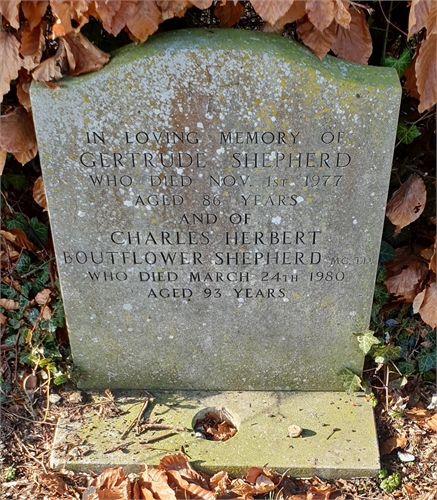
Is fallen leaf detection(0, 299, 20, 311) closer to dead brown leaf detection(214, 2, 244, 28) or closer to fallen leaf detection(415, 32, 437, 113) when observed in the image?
dead brown leaf detection(214, 2, 244, 28)

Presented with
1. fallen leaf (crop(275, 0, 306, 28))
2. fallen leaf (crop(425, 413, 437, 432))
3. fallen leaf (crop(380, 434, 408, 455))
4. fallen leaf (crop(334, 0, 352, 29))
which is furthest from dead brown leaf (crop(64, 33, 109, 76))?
fallen leaf (crop(425, 413, 437, 432))

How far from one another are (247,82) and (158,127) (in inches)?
15.2

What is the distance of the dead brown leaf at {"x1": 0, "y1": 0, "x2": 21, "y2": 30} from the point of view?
1998mm

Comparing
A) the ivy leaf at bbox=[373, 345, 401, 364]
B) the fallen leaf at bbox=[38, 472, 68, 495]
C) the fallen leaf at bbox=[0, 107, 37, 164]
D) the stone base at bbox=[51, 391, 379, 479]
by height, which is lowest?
the fallen leaf at bbox=[38, 472, 68, 495]

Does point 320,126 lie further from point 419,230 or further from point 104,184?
point 419,230

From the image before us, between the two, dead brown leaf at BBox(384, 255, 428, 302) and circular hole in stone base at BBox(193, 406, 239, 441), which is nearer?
circular hole in stone base at BBox(193, 406, 239, 441)

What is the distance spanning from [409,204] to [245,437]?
133 cm

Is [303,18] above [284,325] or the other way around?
above

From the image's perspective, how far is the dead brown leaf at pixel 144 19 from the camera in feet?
6.39

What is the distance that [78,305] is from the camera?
2555mm

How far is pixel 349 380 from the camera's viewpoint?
2.70 metres

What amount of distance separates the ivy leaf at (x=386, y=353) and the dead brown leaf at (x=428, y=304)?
0.68ft

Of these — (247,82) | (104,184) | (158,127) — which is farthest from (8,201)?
(247,82)

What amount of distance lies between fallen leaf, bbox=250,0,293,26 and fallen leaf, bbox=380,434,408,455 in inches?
75.7
